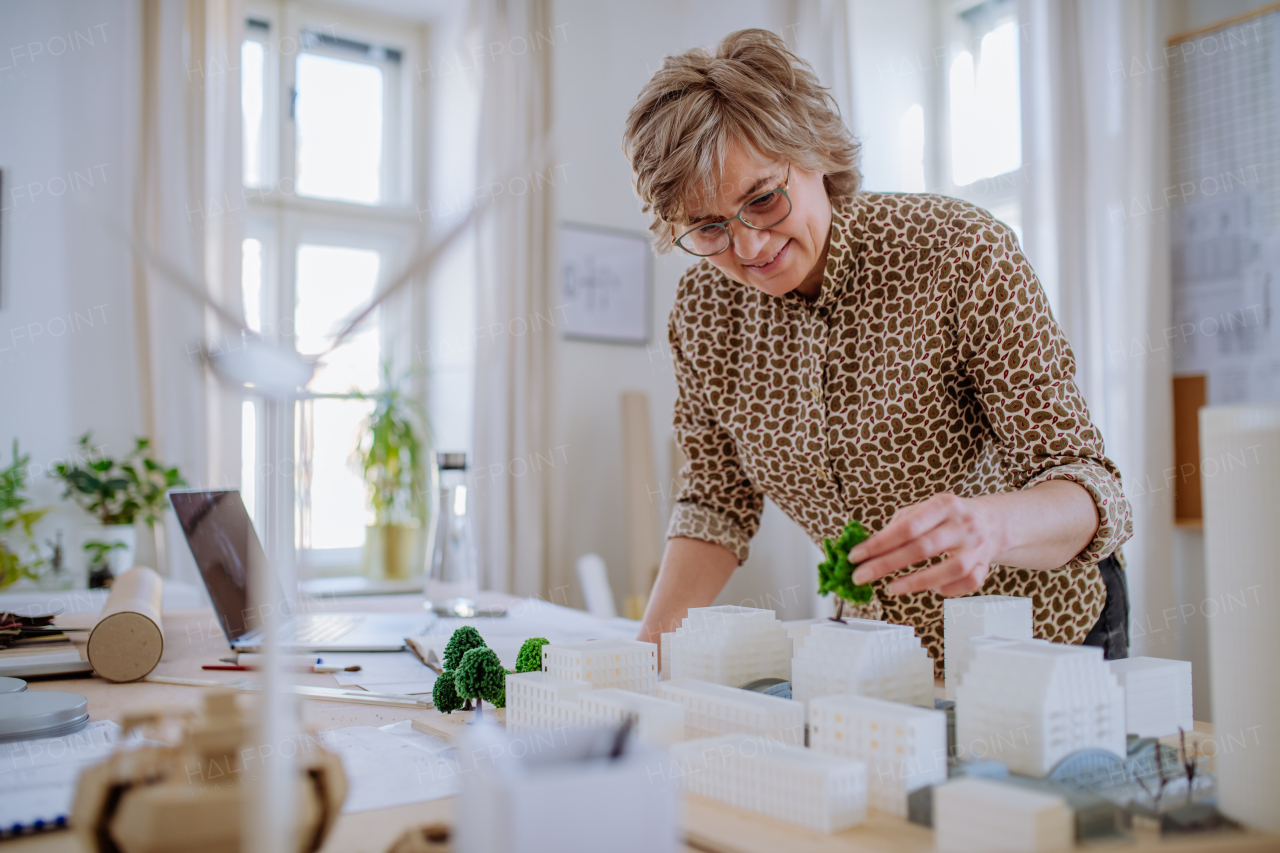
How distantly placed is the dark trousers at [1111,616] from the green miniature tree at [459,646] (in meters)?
0.93

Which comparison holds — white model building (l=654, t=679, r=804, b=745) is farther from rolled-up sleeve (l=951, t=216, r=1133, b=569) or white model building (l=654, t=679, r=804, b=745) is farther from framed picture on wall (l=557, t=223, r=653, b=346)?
framed picture on wall (l=557, t=223, r=653, b=346)

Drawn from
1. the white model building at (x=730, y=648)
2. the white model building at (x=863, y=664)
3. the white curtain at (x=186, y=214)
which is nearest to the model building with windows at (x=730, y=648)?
the white model building at (x=730, y=648)

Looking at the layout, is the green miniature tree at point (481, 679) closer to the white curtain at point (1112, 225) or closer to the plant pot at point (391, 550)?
the white curtain at point (1112, 225)

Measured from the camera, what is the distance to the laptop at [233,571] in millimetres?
1416

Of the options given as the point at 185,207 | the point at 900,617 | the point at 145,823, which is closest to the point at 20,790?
the point at 145,823

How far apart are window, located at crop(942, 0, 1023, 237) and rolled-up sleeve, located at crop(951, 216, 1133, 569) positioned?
202cm

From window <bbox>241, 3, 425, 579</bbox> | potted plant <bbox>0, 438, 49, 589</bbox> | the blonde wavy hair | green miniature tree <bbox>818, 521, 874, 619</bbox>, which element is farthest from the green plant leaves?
window <bbox>241, 3, 425, 579</bbox>

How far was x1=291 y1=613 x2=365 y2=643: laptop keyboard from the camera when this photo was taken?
1.54 m

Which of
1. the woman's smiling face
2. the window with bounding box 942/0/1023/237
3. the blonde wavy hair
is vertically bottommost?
the woman's smiling face

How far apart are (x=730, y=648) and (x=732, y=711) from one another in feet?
0.58

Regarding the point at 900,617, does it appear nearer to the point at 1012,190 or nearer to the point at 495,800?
the point at 495,800

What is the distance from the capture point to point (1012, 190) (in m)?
3.09

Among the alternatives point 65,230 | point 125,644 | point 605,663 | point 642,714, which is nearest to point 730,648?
point 605,663

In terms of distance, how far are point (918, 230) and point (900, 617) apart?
1.97 ft
